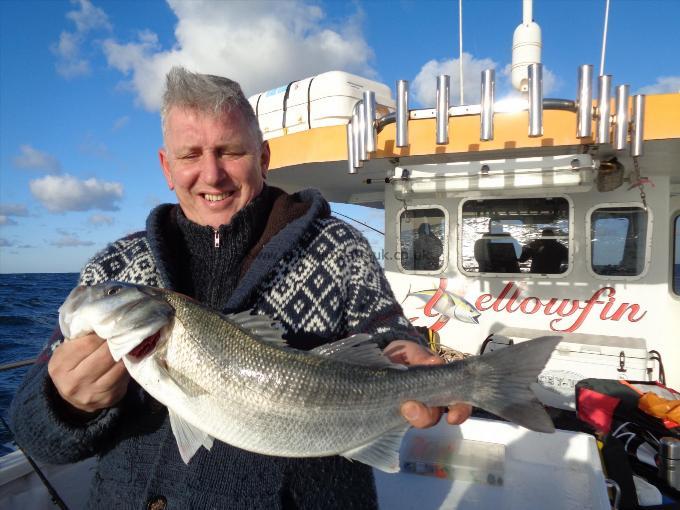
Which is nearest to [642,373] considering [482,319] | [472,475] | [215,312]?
[482,319]

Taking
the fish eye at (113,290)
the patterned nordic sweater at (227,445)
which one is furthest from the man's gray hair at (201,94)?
the fish eye at (113,290)

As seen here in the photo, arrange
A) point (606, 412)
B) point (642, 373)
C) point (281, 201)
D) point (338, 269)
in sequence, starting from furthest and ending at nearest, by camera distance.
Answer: point (642, 373) → point (606, 412) → point (281, 201) → point (338, 269)

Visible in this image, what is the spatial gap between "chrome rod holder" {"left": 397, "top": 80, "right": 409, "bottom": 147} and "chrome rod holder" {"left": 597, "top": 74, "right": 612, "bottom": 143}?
2.40m

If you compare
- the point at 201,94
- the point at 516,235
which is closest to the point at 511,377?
the point at 201,94

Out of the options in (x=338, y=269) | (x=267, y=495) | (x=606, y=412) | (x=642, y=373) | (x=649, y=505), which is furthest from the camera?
(x=642, y=373)

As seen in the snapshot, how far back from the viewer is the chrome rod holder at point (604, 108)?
5781mm

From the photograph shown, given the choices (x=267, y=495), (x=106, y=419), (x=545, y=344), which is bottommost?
(x=267, y=495)

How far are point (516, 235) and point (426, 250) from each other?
1.60 meters

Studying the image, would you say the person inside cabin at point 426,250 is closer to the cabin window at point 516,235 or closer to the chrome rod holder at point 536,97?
the cabin window at point 516,235

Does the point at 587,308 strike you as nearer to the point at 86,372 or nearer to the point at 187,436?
the point at 187,436

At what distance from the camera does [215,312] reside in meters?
2.12

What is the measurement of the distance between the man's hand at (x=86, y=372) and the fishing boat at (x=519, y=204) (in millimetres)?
3497

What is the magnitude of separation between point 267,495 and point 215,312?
2.79ft

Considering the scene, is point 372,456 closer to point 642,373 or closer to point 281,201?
point 281,201
